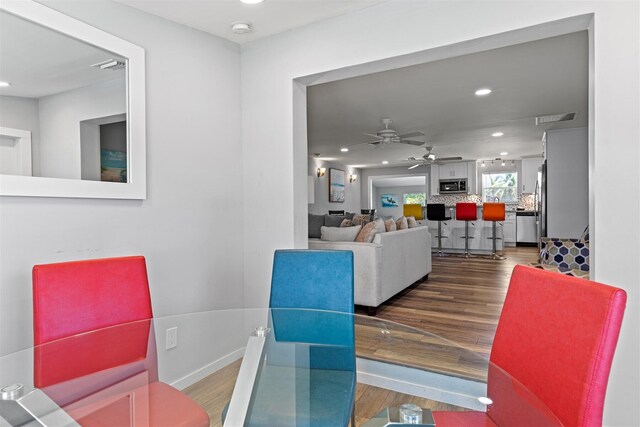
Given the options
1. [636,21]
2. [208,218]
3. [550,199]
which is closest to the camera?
[636,21]

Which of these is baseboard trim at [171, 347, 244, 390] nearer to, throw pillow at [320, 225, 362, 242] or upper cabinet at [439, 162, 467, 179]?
throw pillow at [320, 225, 362, 242]

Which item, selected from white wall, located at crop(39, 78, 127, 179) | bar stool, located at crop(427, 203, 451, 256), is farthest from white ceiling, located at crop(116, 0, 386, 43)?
bar stool, located at crop(427, 203, 451, 256)

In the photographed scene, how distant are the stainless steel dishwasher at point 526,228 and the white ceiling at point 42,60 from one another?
9.26m

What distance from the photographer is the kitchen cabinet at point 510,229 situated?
29.3 ft

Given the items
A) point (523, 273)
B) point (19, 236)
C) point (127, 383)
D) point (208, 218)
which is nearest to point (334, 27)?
point (208, 218)

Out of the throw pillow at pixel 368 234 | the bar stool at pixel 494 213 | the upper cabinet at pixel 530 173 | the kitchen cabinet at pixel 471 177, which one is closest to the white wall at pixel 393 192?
the kitchen cabinet at pixel 471 177

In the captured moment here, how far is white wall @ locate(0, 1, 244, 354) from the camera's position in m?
1.63

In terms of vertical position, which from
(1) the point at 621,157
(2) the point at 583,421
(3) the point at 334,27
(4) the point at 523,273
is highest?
(3) the point at 334,27

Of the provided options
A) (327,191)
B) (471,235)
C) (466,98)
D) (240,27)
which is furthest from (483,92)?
(327,191)

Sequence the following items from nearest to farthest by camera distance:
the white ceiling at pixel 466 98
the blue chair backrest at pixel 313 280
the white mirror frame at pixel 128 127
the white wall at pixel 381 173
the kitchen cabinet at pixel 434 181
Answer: the white mirror frame at pixel 128 127 → the blue chair backrest at pixel 313 280 → the white ceiling at pixel 466 98 → the kitchen cabinet at pixel 434 181 → the white wall at pixel 381 173

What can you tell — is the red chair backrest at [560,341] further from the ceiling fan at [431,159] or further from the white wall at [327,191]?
the white wall at [327,191]

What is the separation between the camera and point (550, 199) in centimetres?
613

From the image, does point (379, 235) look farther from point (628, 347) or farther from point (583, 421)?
point (583, 421)

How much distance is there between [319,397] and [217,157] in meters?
1.81
